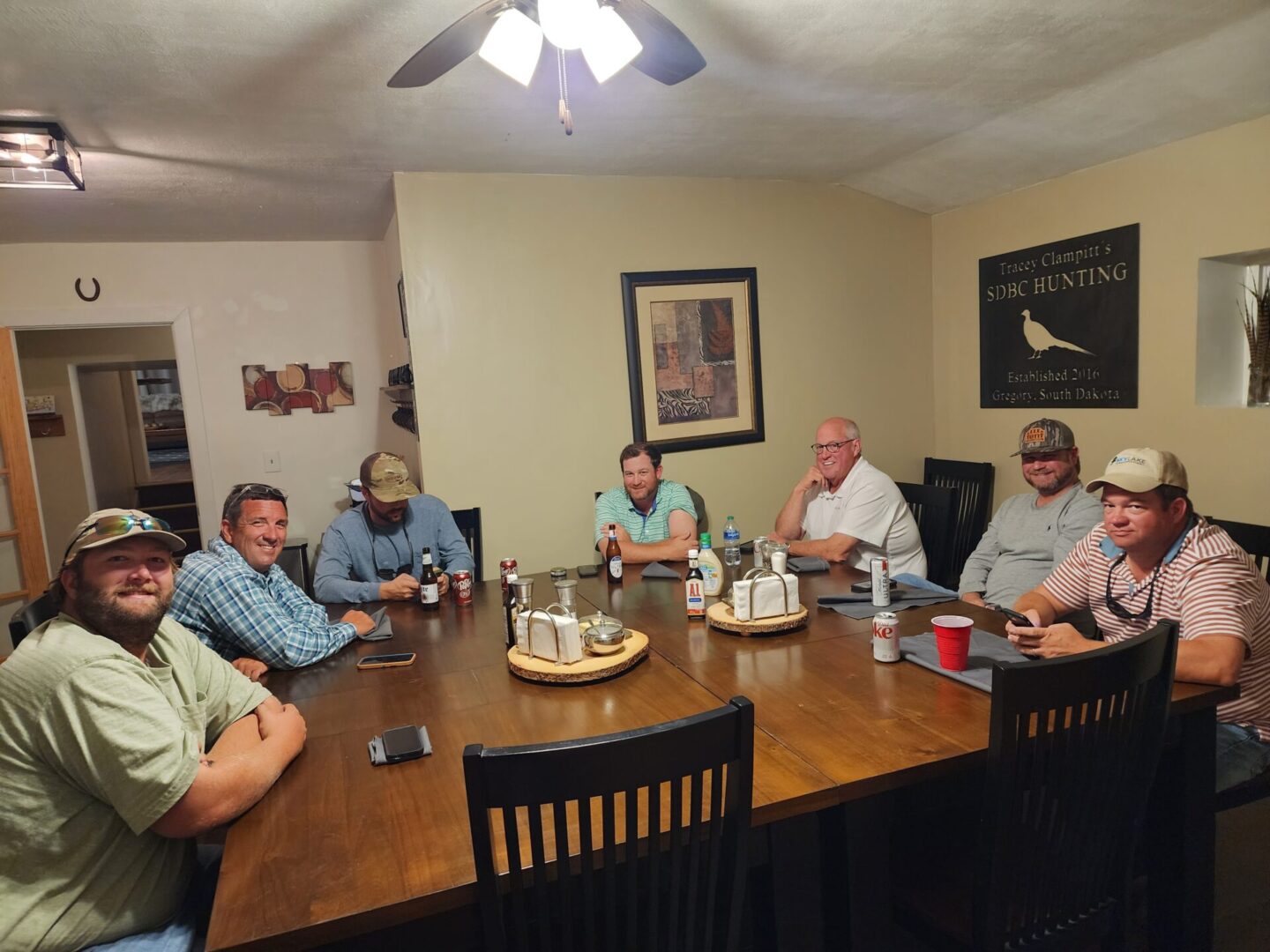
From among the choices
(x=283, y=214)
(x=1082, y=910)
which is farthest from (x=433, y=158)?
(x=1082, y=910)

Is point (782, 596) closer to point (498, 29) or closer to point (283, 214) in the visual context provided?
point (498, 29)

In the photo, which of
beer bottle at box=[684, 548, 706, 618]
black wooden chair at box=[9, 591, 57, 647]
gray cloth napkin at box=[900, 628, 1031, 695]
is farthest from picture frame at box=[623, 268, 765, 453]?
black wooden chair at box=[9, 591, 57, 647]

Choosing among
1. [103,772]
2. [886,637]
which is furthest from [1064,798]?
[103,772]

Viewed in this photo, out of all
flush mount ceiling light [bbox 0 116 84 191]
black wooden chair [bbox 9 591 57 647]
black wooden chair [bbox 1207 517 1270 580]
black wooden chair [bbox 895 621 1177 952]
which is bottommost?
black wooden chair [bbox 895 621 1177 952]

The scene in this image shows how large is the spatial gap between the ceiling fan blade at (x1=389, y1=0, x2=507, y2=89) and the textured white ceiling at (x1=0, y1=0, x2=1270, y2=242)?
0.69 ft

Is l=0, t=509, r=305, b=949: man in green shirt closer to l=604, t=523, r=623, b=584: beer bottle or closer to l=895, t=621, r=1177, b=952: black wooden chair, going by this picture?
l=895, t=621, r=1177, b=952: black wooden chair

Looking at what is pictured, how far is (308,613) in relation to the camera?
2.18 metres

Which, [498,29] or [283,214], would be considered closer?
[498,29]

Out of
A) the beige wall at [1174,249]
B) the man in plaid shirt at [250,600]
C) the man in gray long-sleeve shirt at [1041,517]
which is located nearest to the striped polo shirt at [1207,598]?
the man in gray long-sleeve shirt at [1041,517]

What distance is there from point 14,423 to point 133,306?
791mm

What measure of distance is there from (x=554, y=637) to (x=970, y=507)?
2.92 m

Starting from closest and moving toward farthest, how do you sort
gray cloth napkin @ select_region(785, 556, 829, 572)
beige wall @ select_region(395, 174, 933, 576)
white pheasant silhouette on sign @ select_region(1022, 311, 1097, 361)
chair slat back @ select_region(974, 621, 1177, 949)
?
1. chair slat back @ select_region(974, 621, 1177, 949)
2. gray cloth napkin @ select_region(785, 556, 829, 572)
3. beige wall @ select_region(395, 174, 933, 576)
4. white pheasant silhouette on sign @ select_region(1022, 311, 1097, 361)

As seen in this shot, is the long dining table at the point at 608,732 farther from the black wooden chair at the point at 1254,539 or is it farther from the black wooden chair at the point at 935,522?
the black wooden chair at the point at 935,522

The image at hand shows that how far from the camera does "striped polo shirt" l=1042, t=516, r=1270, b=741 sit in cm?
163
